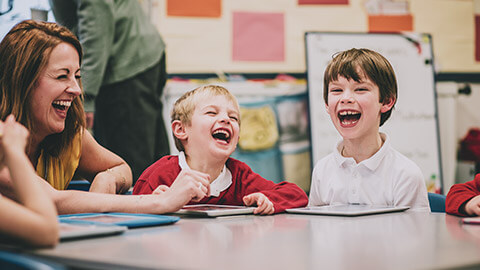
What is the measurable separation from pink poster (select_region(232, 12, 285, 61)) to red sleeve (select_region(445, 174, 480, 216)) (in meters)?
2.31

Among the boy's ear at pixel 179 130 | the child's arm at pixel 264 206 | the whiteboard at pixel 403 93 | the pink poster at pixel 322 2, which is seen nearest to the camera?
the child's arm at pixel 264 206

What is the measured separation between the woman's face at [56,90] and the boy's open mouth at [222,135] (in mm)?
460

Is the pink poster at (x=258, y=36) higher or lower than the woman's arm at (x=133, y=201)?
higher

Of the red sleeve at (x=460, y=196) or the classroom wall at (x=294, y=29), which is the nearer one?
the red sleeve at (x=460, y=196)

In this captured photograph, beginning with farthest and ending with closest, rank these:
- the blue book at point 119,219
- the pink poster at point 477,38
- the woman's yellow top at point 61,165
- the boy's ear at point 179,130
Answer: the pink poster at point 477,38
the boy's ear at point 179,130
the woman's yellow top at point 61,165
the blue book at point 119,219

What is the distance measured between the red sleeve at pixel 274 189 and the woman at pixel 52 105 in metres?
0.24

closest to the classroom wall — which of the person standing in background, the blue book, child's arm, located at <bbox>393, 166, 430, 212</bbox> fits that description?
the person standing in background

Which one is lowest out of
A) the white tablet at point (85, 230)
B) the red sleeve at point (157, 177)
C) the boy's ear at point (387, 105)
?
the red sleeve at point (157, 177)

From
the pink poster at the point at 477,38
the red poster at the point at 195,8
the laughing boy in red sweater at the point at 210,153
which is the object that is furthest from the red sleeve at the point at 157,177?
the pink poster at the point at 477,38

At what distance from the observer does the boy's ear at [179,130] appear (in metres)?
1.79

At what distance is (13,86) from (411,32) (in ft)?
9.78

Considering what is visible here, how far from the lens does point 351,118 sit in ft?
6.10

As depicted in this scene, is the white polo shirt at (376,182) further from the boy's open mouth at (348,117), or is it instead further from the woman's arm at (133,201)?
the woman's arm at (133,201)

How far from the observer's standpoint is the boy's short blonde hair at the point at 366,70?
179 centimetres
